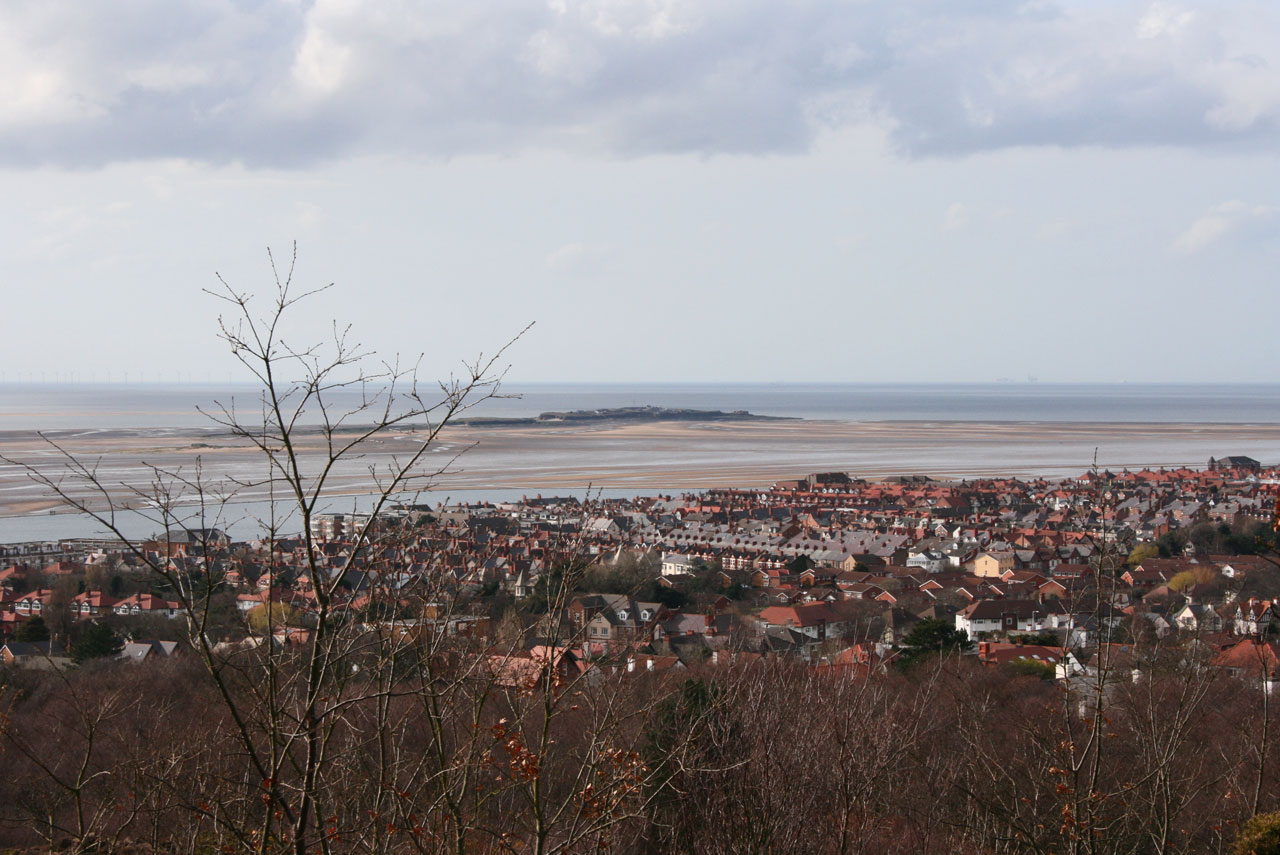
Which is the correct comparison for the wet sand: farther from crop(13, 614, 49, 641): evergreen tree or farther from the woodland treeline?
the woodland treeline

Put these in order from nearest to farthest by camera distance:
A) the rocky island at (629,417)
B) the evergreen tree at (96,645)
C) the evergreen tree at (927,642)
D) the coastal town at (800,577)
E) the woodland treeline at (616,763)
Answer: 1. the woodland treeline at (616,763)
2. the coastal town at (800,577)
3. the evergreen tree at (927,642)
4. the evergreen tree at (96,645)
5. the rocky island at (629,417)

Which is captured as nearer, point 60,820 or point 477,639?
point 477,639

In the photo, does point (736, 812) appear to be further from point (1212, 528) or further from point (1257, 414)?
point (1257, 414)

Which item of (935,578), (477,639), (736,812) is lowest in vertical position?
(935,578)

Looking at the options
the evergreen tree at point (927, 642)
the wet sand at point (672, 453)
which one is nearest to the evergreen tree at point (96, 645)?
the evergreen tree at point (927, 642)

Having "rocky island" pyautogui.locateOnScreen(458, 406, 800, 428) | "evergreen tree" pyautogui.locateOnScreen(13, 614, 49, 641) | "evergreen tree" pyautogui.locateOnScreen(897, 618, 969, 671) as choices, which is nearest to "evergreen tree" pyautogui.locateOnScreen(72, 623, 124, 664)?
"evergreen tree" pyautogui.locateOnScreen(13, 614, 49, 641)

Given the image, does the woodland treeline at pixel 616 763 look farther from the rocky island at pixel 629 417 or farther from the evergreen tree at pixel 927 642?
the rocky island at pixel 629 417

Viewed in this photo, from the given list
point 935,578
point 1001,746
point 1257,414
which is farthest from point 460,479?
point 1257,414
